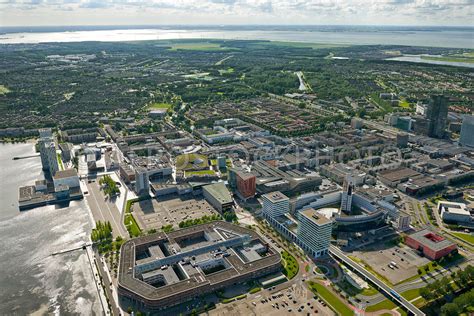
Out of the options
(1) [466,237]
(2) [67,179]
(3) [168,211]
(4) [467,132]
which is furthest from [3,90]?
(1) [466,237]

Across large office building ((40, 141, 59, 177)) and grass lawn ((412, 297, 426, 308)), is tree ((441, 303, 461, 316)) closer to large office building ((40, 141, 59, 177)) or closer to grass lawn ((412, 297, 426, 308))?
grass lawn ((412, 297, 426, 308))

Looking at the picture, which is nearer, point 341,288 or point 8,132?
point 341,288

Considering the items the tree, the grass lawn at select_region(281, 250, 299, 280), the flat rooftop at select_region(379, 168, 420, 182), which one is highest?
the flat rooftop at select_region(379, 168, 420, 182)

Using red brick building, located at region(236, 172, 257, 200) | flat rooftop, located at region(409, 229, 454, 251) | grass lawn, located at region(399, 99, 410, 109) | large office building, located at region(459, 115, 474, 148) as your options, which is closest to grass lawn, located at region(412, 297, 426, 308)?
flat rooftop, located at region(409, 229, 454, 251)

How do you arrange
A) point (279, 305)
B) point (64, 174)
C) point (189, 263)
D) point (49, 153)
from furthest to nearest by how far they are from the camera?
1. point (49, 153)
2. point (64, 174)
3. point (189, 263)
4. point (279, 305)

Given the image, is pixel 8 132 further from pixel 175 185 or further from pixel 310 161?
pixel 310 161

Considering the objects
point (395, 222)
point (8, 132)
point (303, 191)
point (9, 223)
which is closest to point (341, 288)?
point (395, 222)

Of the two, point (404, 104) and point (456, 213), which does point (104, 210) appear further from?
point (404, 104)
